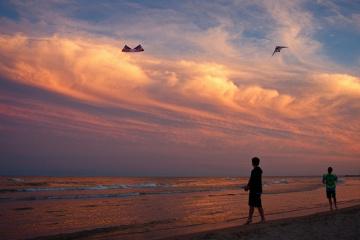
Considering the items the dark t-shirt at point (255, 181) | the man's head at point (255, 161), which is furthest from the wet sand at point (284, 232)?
the man's head at point (255, 161)

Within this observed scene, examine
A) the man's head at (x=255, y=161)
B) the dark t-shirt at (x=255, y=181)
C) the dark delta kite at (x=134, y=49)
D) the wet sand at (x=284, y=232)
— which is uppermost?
the dark delta kite at (x=134, y=49)

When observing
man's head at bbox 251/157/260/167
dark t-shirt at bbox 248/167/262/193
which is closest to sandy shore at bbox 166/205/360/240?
dark t-shirt at bbox 248/167/262/193

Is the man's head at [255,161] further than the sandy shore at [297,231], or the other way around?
the man's head at [255,161]

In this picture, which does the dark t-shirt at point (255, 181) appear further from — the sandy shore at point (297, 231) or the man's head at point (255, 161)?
the sandy shore at point (297, 231)

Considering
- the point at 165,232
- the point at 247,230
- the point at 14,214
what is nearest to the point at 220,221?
the point at 165,232

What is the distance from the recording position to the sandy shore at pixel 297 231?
9875 millimetres

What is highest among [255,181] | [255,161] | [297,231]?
[255,161]

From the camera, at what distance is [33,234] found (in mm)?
12391

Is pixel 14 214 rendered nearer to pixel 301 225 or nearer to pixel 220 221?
pixel 220 221

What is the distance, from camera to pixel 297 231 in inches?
426

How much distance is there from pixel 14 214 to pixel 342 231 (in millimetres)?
12497

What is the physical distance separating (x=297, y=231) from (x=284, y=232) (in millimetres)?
487

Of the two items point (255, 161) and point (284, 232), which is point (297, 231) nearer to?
point (284, 232)

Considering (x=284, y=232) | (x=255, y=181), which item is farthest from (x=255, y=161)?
(x=284, y=232)
